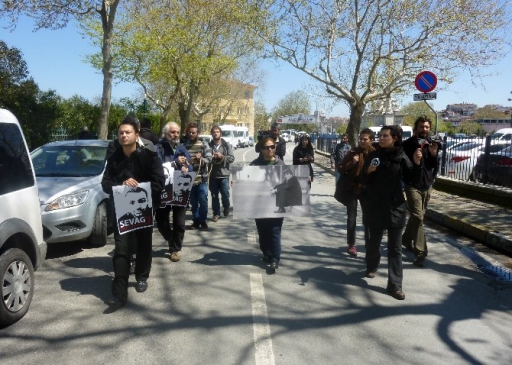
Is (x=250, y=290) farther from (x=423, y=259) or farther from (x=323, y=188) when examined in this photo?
(x=323, y=188)

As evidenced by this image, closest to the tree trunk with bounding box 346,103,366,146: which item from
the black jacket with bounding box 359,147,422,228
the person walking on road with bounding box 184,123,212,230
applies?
the person walking on road with bounding box 184,123,212,230

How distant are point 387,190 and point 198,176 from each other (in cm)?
369

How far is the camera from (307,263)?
21.5 ft

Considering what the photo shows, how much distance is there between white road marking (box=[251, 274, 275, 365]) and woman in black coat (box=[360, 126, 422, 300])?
139 centimetres

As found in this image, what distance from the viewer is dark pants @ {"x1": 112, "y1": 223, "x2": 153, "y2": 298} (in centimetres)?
493

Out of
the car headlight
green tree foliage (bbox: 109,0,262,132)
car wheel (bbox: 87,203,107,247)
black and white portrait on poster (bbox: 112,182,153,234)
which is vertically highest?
green tree foliage (bbox: 109,0,262,132)

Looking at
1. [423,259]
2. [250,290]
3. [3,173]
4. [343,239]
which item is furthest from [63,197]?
[423,259]

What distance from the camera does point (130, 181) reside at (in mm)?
4961

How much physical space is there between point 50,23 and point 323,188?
955 centimetres

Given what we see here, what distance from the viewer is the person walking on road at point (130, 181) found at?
495 centimetres

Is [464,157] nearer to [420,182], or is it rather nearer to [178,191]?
[420,182]

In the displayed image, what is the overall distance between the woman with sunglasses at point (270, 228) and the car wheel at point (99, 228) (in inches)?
92.9

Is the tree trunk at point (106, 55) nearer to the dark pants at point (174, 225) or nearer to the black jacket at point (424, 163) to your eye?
the dark pants at point (174, 225)

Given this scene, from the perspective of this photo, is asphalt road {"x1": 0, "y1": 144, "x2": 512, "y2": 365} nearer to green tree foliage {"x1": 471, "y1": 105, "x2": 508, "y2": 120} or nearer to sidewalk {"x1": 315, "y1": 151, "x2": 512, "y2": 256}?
sidewalk {"x1": 315, "y1": 151, "x2": 512, "y2": 256}
